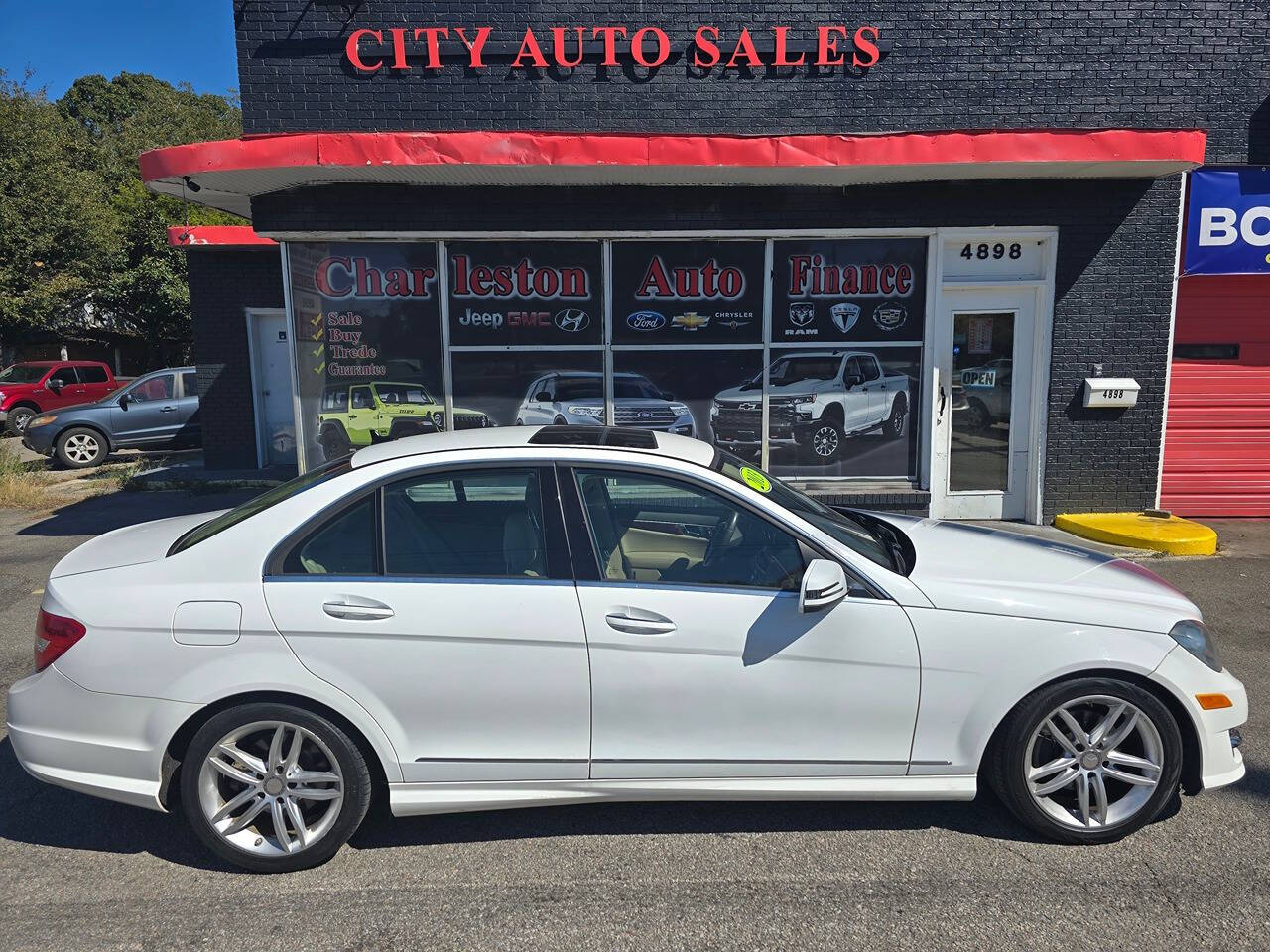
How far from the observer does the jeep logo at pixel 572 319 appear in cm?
899

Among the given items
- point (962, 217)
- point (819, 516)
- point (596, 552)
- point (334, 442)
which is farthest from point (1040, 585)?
point (334, 442)

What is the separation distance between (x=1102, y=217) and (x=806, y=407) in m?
3.33

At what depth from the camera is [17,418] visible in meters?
19.4

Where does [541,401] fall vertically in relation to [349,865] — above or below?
above

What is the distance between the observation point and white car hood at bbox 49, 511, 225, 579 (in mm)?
3539

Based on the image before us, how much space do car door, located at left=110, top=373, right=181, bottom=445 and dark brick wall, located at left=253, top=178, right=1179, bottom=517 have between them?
8.18 metres

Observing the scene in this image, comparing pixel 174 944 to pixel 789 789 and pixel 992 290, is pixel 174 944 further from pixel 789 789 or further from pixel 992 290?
pixel 992 290

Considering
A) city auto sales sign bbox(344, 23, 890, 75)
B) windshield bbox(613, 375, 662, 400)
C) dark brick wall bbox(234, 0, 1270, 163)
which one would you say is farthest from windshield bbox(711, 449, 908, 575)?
city auto sales sign bbox(344, 23, 890, 75)

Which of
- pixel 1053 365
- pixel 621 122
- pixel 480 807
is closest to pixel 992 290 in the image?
pixel 1053 365

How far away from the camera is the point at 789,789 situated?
337cm

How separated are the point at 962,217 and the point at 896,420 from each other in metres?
2.06

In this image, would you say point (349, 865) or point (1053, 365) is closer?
point (349, 865)

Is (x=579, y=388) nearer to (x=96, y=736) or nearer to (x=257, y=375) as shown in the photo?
(x=96, y=736)

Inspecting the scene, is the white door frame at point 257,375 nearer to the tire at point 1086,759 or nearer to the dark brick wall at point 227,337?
the dark brick wall at point 227,337
